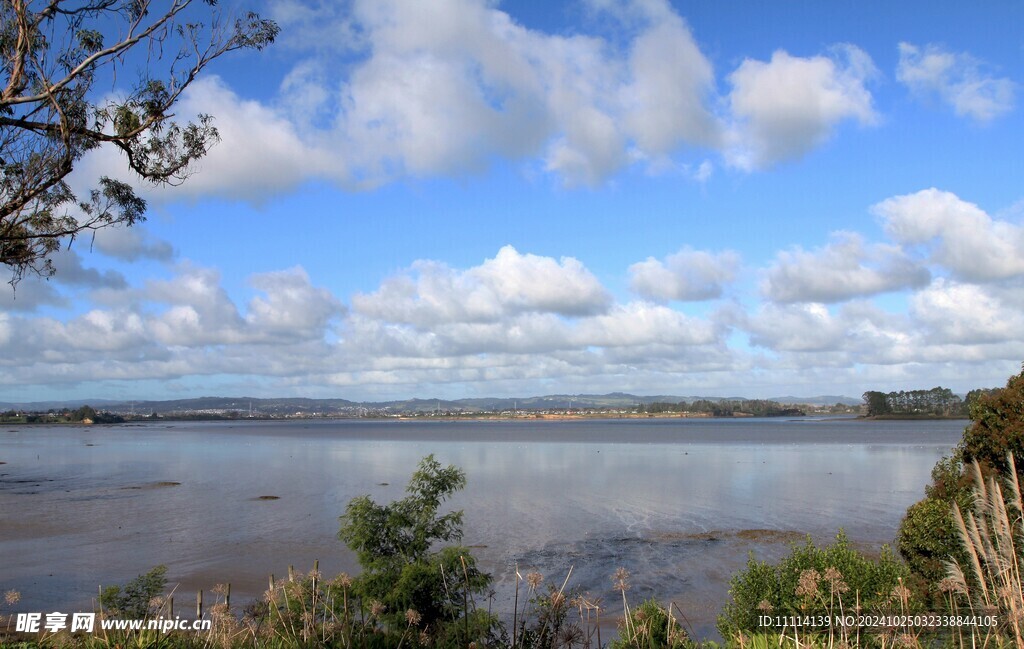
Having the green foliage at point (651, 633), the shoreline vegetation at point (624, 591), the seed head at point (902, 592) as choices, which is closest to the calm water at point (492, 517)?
the shoreline vegetation at point (624, 591)

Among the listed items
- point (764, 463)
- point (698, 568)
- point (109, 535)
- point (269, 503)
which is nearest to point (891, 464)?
point (764, 463)

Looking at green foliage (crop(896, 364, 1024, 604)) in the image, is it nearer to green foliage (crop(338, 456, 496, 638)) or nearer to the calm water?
the calm water

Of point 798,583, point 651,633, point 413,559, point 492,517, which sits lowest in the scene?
point 492,517

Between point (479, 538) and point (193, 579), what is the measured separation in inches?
432

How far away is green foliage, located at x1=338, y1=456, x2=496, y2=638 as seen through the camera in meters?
12.6

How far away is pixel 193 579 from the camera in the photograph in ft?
75.6

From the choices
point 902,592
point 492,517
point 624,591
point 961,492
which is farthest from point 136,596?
point 492,517

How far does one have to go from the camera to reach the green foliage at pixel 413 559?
1261 centimetres

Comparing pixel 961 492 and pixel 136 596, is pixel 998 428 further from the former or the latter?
pixel 136 596

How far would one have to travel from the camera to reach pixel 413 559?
1406 cm

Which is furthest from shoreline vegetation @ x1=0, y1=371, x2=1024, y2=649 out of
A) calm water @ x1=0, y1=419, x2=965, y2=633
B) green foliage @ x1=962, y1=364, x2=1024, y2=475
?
calm water @ x1=0, y1=419, x2=965, y2=633

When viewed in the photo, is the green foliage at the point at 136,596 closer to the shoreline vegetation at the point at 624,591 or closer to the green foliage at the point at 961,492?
the shoreline vegetation at the point at 624,591

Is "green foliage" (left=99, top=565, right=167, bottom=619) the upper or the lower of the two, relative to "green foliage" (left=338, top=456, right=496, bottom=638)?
lower

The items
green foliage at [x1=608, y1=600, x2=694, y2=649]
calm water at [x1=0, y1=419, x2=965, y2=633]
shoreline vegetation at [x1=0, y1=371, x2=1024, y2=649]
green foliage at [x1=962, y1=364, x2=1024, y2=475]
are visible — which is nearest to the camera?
green foliage at [x1=608, y1=600, x2=694, y2=649]
